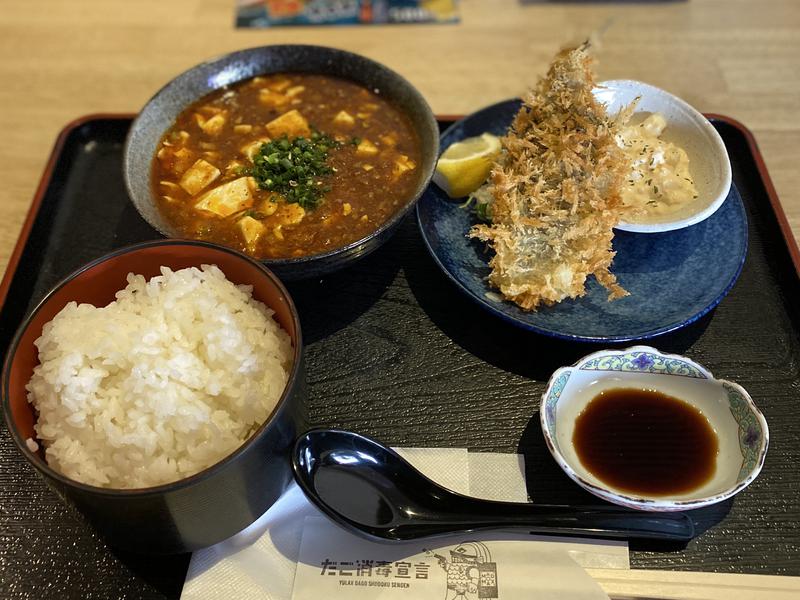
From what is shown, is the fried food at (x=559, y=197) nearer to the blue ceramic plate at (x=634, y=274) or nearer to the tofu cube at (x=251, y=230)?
the blue ceramic plate at (x=634, y=274)

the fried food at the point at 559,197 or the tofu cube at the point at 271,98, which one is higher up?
the tofu cube at the point at 271,98

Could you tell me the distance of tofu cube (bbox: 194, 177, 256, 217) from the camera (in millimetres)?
2289

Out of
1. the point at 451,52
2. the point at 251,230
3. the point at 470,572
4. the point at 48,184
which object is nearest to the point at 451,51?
the point at 451,52

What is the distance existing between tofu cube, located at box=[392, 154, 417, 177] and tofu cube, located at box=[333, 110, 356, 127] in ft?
0.99

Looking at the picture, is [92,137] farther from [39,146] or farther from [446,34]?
[446,34]

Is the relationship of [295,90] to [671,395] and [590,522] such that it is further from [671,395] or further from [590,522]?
[590,522]

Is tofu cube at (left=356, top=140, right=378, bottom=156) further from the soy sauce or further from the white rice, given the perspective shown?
the soy sauce

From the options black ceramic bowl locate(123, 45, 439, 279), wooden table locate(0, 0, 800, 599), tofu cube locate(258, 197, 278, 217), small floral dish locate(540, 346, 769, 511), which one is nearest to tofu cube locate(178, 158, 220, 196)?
black ceramic bowl locate(123, 45, 439, 279)

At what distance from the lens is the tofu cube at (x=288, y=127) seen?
2.57 m

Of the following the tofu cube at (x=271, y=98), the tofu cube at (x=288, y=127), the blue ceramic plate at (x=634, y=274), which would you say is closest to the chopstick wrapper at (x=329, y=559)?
the blue ceramic plate at (x=634, y=274)

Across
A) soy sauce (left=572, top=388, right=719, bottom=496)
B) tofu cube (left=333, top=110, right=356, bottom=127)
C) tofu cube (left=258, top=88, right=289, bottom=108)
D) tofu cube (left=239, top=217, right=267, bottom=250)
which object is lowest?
soy sauce (left=572, top=388, right=719, bottom=496)

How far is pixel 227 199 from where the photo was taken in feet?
7.54

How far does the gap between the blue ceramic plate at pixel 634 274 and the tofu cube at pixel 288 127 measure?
60 centimetres

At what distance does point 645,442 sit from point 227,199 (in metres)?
1.64
